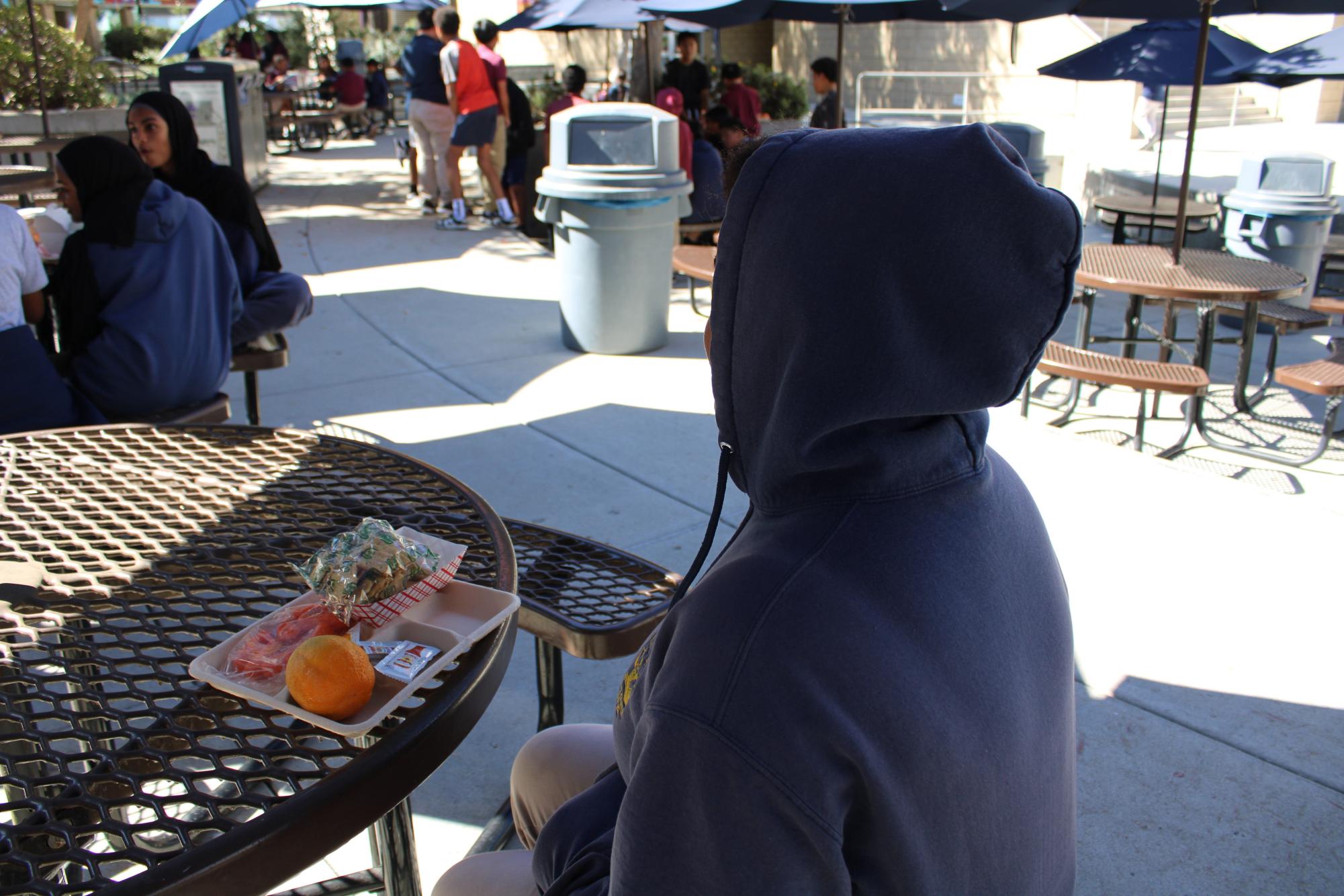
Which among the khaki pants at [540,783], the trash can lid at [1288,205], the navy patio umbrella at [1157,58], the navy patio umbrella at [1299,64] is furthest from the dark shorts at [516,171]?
the khaki pants at [540,783]

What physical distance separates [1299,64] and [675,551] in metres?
6.20

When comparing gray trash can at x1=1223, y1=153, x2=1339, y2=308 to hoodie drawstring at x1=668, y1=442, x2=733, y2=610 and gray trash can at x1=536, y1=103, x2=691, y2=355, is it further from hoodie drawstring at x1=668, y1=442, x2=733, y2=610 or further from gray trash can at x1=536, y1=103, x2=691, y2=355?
hoodie drawstring at x1=668, y1=442, x2=733, y2=610

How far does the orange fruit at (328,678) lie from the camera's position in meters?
1.37

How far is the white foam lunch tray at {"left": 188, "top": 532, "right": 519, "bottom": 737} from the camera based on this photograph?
54.9 inches

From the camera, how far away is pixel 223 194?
14.6 ft

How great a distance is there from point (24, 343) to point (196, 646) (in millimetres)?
1851

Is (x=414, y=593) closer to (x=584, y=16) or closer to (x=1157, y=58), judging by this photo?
(x=1157, y=58)

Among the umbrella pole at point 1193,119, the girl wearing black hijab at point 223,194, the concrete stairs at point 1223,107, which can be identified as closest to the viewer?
the girl wearing black hijab at point 223,194

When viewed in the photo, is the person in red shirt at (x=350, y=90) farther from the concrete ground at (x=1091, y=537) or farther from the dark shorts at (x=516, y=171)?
the concrete ground at (x=1091, y=537)

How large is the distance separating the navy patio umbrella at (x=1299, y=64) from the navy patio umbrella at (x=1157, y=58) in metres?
0.11

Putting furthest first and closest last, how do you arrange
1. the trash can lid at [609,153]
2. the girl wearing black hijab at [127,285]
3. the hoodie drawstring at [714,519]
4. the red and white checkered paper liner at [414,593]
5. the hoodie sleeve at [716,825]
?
the trash can lid at [609,153], the girl wearing black hijab at [127,285], the red and white checkered paper liner at [414,593], the hoodie drawstring at [714,519], the hoodie sleeve at [716,825]

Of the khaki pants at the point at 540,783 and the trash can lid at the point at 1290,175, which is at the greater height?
the trash can lid at the point at 1290,175

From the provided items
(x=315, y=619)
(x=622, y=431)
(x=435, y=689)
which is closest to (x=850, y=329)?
(x=435, y=689)

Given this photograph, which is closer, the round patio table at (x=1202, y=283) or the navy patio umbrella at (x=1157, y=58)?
the round patio table at (x=1202, y=283)
